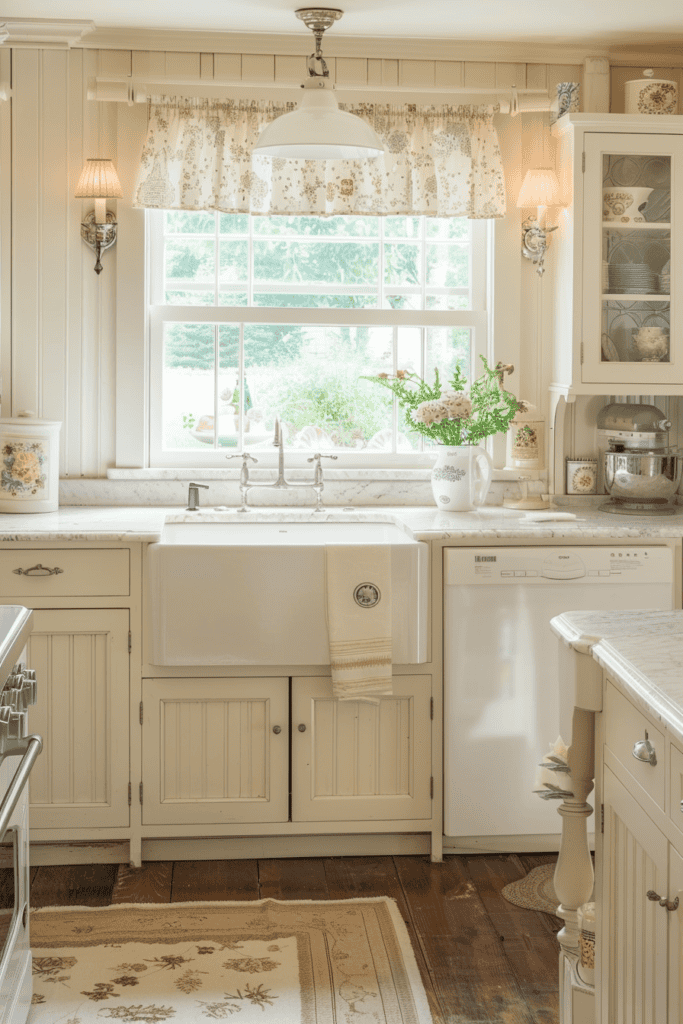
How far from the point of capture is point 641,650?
1.77 metres

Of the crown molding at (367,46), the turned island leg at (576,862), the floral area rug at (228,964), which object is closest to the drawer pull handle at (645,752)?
the turned island leg at (576,862)

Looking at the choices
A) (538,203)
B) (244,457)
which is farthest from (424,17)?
(244,457)

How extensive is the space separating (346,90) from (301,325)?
77 cm

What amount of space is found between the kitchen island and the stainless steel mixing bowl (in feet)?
5.07

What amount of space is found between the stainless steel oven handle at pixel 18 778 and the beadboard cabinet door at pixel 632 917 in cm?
96

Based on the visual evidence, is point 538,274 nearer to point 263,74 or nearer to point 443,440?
point 443,440

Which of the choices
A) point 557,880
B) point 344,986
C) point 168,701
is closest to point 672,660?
point 557,880

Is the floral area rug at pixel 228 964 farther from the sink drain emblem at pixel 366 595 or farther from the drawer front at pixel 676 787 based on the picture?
the drawer front at pixel 676 787

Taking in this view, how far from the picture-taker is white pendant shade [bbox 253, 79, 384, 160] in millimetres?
2764

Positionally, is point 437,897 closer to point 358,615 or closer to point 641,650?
point 358,615

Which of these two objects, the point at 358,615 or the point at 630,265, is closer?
the point at 358,615

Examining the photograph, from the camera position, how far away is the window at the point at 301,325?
3.79m

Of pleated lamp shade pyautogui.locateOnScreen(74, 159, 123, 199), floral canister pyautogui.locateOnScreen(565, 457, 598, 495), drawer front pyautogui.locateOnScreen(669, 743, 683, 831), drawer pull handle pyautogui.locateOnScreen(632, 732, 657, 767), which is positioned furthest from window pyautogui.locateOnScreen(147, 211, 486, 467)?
drawer front pyautogui.locateOnScreen(669, 743, 683, 831)

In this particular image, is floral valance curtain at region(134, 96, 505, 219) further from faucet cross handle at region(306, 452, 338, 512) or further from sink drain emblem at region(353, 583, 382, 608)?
sink drain emblem at region(353, 583, 382, 608)
